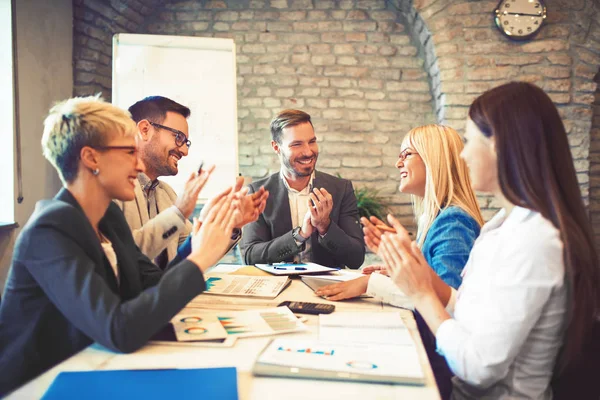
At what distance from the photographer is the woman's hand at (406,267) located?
136 centimetres

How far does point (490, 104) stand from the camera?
1.25 m

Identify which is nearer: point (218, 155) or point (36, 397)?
point (36, 397)

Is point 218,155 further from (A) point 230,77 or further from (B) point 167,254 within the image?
(B) point 167,254

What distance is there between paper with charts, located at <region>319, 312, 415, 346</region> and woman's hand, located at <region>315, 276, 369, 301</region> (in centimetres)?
19

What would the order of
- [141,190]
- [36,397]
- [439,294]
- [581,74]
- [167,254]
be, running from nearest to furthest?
[36,397] → [439,294] → [141,190] → [167,254] → [581,74]

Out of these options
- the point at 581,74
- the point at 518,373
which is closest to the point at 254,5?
the point at 581,74

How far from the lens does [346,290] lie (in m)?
1.79

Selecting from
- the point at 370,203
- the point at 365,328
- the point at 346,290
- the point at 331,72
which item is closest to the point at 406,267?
the point at 365,328

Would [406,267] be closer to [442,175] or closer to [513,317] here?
[513,317]

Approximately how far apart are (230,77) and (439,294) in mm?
2917

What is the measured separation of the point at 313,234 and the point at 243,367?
170 cm

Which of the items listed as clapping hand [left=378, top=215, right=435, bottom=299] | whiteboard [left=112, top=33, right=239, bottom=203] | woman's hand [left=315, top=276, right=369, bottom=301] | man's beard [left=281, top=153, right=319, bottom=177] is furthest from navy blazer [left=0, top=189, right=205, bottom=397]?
whiteboard [left=112, top=33, right=239, bottom=203]

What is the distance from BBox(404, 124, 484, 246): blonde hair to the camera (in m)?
1.94

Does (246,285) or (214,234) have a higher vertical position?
(214,234)
